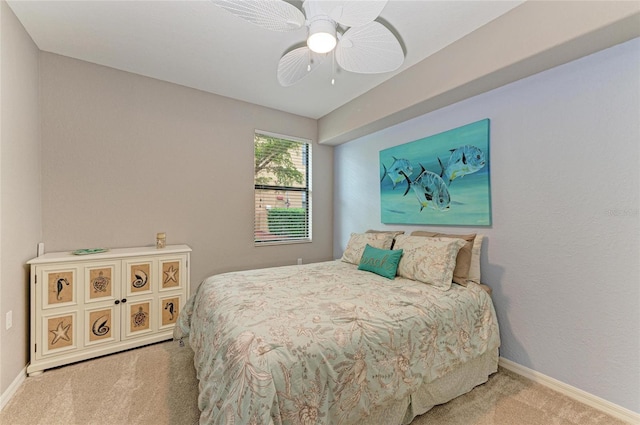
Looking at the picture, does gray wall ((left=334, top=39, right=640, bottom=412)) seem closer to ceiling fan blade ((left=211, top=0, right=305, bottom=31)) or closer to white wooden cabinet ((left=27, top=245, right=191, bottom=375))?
ceiling fan blade ((left=211, top=0, right=305, bottom=31))

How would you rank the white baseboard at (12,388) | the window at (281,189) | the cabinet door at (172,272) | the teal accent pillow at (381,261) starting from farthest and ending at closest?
1. the window at (281,189)
2. the cabinet door at (172,272)
3. the teal accent pillow at (381,261)
4. the white baseboard at (12,388)

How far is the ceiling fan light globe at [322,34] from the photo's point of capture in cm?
148

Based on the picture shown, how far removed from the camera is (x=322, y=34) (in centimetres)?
149

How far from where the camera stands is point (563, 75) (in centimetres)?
192

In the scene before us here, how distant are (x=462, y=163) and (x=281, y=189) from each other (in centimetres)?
231

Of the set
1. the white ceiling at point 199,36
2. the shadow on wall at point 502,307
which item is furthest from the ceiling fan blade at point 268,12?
the shadow on wall at point 502,307

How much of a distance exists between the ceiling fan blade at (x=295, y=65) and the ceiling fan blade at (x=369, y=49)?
0.74ft

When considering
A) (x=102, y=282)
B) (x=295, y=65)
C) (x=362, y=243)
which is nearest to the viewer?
(x=295, y=65)

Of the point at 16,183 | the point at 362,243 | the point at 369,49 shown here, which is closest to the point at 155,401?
the point at 16,183

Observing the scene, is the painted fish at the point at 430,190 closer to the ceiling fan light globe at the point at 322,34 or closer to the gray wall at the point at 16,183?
the ceiling fan light globe at the point at 322,34

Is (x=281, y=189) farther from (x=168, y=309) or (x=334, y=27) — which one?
(x=334, y=27)

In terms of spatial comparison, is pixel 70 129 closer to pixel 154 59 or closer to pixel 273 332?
pixel 154 59

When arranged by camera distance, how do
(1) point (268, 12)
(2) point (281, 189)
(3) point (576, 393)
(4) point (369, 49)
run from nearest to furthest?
1. (1) point (268, 12)
2. (4) point (369, 49)
3. (3) point (576, 393)
4. (2) point (281, 189)

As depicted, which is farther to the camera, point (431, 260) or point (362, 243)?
point (362, 243)
